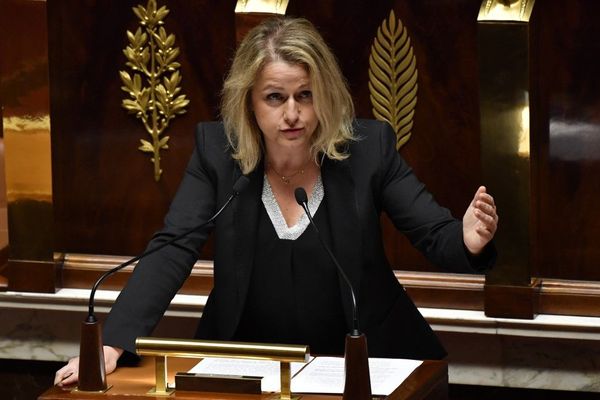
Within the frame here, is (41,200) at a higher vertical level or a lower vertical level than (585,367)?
higher

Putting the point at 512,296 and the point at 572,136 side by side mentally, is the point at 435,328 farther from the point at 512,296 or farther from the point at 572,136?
the point at 572,136

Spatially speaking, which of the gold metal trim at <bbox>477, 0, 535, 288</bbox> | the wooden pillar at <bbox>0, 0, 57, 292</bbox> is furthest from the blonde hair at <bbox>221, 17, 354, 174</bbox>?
the wooden pillar at <bbox>0, 0, 57, 292</bbox>

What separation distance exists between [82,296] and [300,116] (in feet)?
4.71

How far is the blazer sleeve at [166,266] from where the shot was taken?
8.69ft

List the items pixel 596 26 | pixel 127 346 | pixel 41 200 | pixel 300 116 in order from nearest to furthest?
pixel 127 346, pixel 300 116, pixel 596 26, pixel 41 200

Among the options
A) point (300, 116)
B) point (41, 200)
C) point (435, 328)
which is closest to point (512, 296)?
point (435, 328)

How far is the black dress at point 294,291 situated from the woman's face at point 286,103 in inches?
7.1

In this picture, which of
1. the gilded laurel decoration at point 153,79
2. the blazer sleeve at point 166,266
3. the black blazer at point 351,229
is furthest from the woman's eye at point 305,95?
the gilded laurel decoration at point 153,79

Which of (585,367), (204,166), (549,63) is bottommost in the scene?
(585,367)

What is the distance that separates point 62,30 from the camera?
4035 millimetres

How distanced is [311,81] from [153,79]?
1.25 m

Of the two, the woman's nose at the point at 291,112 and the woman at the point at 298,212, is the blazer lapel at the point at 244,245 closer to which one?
the woman at the point at 298,212

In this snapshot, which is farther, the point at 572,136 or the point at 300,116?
the point at 572,136

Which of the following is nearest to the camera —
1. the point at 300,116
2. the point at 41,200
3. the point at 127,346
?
the point at 127,346
